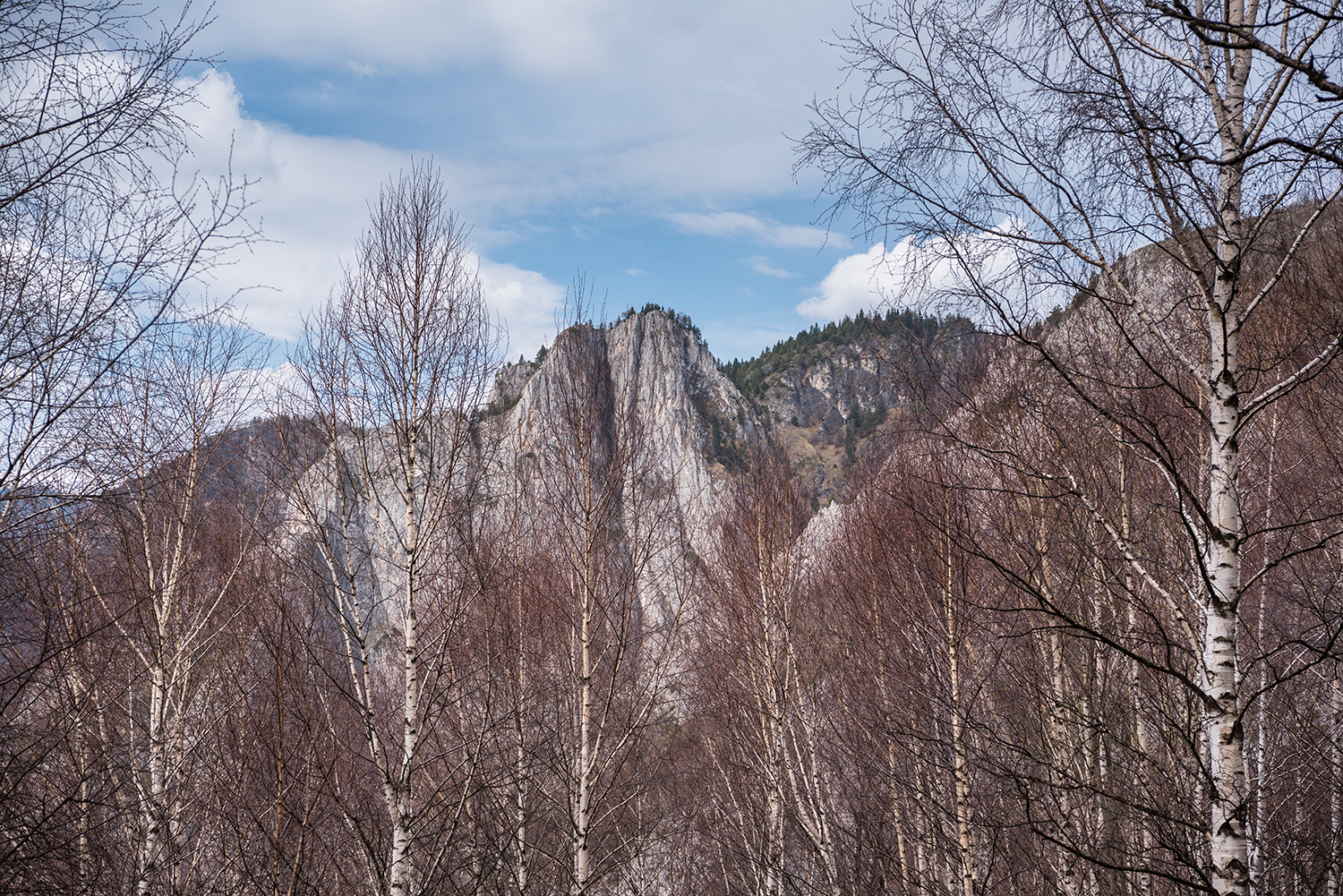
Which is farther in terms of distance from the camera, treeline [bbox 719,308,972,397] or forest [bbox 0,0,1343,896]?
treeline [bbox 719,308,972,397]

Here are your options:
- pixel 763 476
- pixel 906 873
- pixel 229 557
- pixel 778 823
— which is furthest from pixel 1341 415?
pixel 229 557

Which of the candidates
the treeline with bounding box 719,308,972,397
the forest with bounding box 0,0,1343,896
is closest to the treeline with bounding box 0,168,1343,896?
the forest with bounding box 0,0,1343,896

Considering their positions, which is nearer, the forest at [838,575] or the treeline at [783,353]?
the forest at [838,575]

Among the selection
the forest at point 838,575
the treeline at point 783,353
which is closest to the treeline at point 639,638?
the forest at point 838,575

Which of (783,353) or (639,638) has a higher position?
(783,353)

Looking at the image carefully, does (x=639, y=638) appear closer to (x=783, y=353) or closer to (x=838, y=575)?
(x=838, y=575)

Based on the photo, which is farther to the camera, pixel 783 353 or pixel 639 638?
pixel 783 353

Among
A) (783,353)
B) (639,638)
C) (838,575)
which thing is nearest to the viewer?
(639,638)

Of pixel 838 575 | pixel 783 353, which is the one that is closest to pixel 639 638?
pixel 838 575

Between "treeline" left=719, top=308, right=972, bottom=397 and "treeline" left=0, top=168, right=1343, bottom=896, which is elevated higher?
"treeline" left=719, top=308, right=972, bottom=397

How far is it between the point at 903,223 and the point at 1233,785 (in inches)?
112

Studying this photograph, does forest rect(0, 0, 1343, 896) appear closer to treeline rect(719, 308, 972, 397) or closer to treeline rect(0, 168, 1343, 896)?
treeline rect(0, 168, 1343, 896)

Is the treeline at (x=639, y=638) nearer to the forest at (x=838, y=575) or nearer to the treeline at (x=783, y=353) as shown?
the forest at (x=838, y=575)

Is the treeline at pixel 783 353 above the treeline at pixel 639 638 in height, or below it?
above
